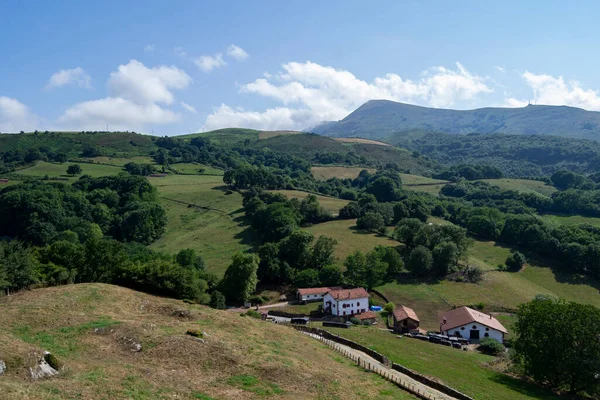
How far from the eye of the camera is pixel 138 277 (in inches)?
2222

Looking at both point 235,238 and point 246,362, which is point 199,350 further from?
point 235,238

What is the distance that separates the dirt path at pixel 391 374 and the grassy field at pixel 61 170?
141 metres

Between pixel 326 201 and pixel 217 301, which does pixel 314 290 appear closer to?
pixel 217 301

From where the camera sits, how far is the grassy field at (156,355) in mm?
24422

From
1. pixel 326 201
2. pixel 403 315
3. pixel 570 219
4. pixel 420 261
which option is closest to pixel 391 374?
pixel 403 315

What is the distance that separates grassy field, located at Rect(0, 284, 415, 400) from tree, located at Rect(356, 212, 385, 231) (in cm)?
7066

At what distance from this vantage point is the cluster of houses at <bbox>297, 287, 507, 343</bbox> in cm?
6475

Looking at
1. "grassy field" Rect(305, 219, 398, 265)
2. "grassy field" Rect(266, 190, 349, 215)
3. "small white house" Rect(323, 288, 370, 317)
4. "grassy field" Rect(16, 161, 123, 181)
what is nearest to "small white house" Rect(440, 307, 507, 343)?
"small white house" Rect(323, 288, 370, 317)

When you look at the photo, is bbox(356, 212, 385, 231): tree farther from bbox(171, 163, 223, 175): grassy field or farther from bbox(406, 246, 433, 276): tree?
bbox(171, 163, 223, 175): grassy field

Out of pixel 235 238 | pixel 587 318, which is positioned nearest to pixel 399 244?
pixel 235 238

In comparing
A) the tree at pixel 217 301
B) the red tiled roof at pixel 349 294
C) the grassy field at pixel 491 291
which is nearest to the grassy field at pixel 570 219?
the grassy field at pixel 491 291

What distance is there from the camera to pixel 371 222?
113312 mm

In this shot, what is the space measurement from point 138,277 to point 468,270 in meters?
65.4

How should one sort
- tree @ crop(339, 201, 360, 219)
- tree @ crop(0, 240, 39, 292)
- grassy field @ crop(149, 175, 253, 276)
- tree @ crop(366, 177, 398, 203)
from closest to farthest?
tree @ crop(0, 240, 39, 292) → grassy field @ crop(149, 175, 253, 276) → tree @ crop(339, 201, 360, 219) → tree @ crop(366, 177, 398, 203)
